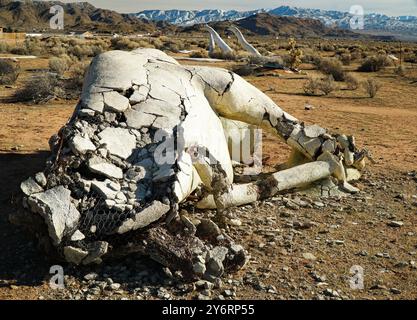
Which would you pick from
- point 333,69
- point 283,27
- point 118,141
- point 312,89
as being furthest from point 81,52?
point 283,27

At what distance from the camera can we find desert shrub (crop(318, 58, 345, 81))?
21438 mm

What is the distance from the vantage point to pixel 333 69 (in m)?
22.1

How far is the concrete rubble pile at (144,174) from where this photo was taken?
393 cm

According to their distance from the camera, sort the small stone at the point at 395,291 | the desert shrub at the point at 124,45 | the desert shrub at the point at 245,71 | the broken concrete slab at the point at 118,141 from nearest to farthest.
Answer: the small stone at the point at 395,291 < the broken concrete slab at the point at 118,141 < the desert shrub at the point at 245,71 < the desert shrub at the point at 124,45

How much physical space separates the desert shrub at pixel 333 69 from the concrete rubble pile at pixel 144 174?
1620 centimetres

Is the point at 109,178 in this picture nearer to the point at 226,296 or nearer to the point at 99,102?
the point at 99,102

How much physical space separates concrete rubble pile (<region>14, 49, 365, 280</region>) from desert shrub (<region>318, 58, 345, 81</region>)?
16.2 meters

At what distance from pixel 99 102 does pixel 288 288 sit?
7.89 ft

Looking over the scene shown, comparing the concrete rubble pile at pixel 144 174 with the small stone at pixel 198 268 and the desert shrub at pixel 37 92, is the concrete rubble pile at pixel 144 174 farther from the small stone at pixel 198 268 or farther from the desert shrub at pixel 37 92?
the desert shrub at pixel 37 92

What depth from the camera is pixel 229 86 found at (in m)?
6.16

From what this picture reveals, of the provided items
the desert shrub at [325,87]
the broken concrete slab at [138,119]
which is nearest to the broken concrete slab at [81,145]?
the broken concrete slab at [138,119]
